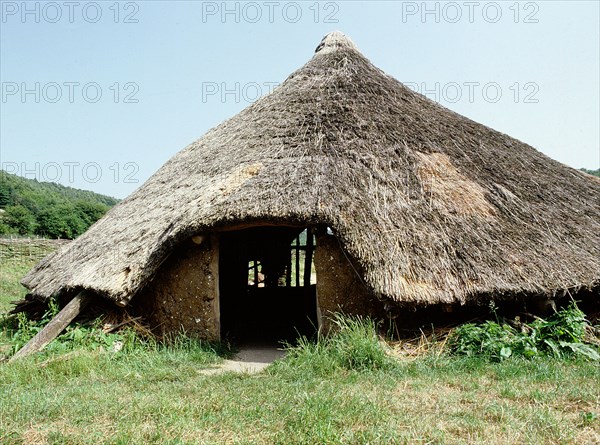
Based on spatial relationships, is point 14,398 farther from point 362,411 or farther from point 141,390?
point 362,411

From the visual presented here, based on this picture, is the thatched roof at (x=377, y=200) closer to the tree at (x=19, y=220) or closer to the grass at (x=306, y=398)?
the grass at (x=306, y=398)

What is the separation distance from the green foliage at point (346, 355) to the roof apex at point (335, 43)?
19.9 feet

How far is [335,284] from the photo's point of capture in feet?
19.0

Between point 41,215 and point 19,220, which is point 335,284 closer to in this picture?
point 19,220

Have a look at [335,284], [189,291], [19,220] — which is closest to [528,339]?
[335,284]

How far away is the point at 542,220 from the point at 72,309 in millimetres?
6283

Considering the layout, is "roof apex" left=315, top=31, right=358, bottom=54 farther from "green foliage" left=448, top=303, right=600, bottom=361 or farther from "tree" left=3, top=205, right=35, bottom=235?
"tree" left=3, top=205, right=35, bottom=235

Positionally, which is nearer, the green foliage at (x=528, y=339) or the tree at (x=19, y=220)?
the green foliage at (x=528, y=339)

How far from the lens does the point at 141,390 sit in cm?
429

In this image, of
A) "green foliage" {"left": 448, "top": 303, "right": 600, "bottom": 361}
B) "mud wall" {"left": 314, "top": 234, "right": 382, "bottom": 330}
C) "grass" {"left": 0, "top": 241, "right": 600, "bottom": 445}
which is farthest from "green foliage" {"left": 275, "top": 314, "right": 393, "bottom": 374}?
"green foliage" {"left": 448, "top": 303, "right": 600, "bottom": 361}

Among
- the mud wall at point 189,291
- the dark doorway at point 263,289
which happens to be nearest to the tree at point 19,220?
the dark doorway at point 263,289

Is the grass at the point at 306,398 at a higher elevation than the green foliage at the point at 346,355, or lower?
lower

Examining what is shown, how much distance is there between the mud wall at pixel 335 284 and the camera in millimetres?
5750

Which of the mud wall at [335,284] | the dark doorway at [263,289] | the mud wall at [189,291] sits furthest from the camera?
the dark doorway at [263,289]
